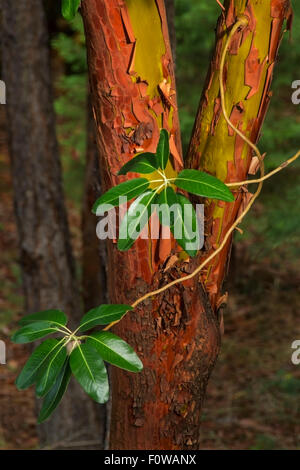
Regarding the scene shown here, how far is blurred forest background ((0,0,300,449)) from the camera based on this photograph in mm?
3973

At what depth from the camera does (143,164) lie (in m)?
1.16

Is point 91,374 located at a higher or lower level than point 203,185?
lower

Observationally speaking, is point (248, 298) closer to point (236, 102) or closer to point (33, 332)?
point (236, 102)

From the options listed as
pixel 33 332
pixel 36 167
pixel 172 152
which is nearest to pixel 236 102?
pixel 172 152

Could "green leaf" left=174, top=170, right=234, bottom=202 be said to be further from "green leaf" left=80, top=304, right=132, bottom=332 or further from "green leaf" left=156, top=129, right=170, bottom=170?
"green leaf" left=80, top=304, right=132, bottom=332

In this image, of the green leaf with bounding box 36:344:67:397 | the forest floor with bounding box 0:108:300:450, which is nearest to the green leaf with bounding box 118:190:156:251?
the green leaf with bounding box 36:344:67:397

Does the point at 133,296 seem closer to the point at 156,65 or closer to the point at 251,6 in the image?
the point at 156,65

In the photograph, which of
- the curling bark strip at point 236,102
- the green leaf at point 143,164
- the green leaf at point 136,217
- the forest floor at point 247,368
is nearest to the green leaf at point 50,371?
the green leaf at point 136,217

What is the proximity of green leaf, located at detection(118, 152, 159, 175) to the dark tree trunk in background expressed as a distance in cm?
245

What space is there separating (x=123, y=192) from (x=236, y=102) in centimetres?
42

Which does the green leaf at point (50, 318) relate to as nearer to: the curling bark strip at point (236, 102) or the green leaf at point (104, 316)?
the green leaf at point (104, 316)

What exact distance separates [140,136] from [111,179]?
0.13 metres

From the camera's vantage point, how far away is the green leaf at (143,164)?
115 centimetres

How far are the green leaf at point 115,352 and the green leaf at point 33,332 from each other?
91 millimetres
